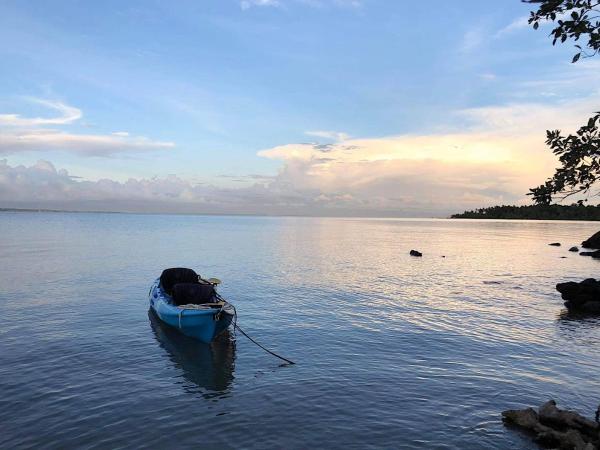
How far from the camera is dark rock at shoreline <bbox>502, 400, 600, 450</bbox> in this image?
36.8 ft

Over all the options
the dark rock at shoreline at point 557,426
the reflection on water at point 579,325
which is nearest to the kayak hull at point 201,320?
the dark rock at shoreline at point 557,426

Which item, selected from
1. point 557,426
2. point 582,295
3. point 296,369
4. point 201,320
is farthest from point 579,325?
point 201,320

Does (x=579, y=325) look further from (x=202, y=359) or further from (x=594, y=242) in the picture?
(x=594, y=242)

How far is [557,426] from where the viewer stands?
12.5 metres

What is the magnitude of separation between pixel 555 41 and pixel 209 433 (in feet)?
41.5

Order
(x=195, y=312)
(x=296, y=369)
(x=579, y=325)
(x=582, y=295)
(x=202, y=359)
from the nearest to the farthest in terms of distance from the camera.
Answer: (x=296, y=369) → (x=202, y=359) → (x=195, y=312) → (x=579, y=325) → (x=582, y=295)

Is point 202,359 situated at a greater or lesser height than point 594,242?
lesser

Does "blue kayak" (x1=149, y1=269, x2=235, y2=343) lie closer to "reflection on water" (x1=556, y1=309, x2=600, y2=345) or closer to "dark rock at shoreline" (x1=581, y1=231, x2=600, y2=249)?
"reflection on water" (x1=556, y1=309, x2=600, y2=345)

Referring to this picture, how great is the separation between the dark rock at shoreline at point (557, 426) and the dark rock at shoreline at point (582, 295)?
20516mm

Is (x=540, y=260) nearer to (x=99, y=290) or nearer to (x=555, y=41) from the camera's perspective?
(x=99, y=290)

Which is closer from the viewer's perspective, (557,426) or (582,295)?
(557,426)

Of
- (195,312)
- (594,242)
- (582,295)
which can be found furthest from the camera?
(594,242)

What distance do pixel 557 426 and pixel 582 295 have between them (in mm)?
22633

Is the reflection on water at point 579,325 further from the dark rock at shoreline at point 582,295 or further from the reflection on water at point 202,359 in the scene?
the reflection on water at point 202,359
